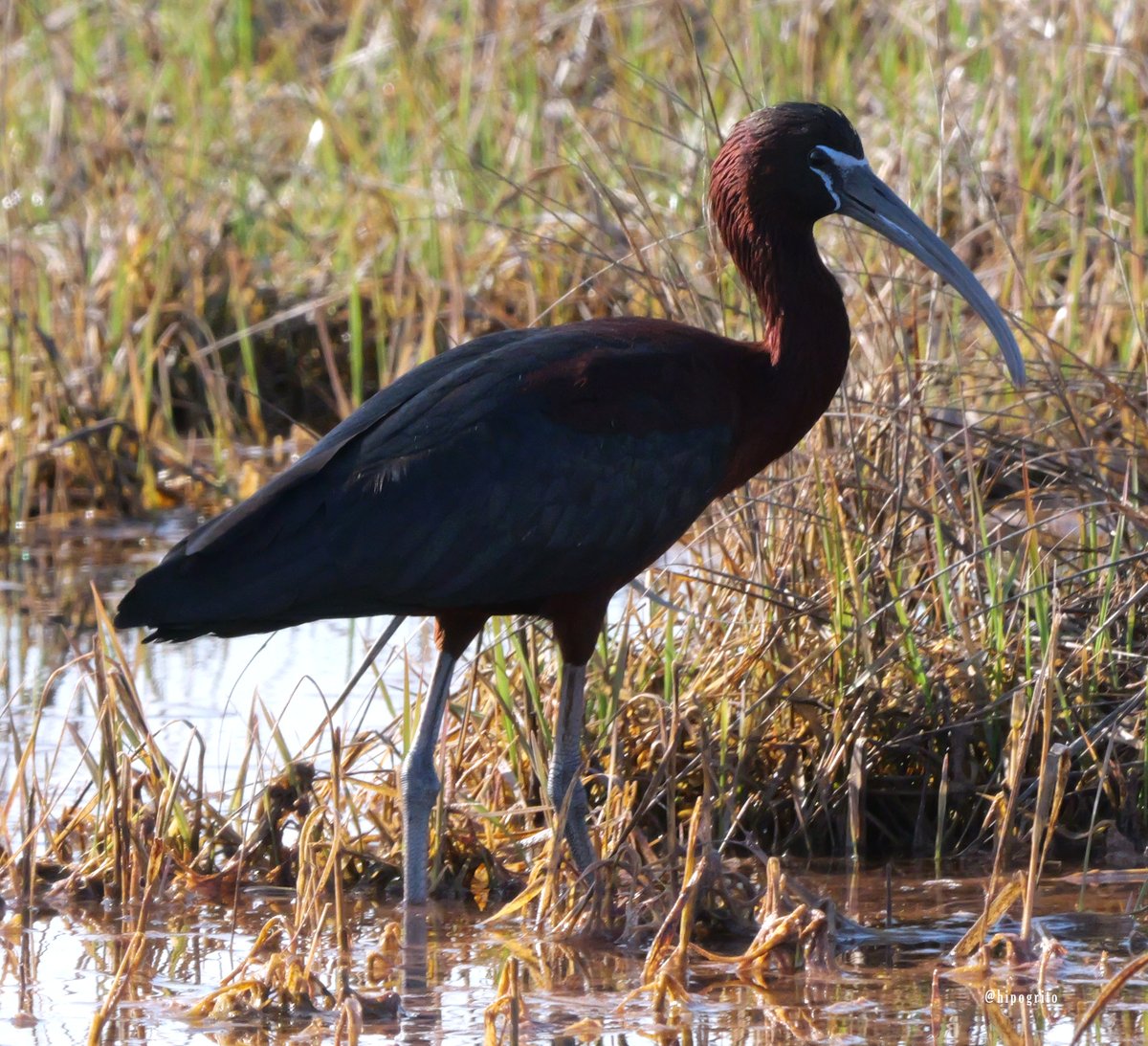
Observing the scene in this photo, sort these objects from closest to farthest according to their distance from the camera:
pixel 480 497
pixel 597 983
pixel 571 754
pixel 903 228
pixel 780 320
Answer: pixel 597 983, pixel 480 497, pixel 571 754, pixel 780 320, pixel 903 228

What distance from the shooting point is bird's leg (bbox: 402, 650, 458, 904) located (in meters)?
4.21

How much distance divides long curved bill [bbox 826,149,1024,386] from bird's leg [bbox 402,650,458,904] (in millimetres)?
1343

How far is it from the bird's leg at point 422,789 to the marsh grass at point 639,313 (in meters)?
0.16

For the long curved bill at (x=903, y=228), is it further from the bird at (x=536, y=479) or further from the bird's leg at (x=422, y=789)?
the bird's leg at (x=422, y=789)

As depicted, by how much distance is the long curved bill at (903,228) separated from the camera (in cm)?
460

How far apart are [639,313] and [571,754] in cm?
199

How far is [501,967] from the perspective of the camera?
12.9 ft

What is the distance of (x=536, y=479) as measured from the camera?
13.8 feet

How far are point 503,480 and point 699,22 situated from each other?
6.01m

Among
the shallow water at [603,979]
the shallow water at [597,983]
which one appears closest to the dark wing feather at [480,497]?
the shallow water at [603,979]

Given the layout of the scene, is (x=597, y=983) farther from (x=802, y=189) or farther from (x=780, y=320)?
(x=802, y=189)

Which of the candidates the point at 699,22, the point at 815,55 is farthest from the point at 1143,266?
the point at 699,22

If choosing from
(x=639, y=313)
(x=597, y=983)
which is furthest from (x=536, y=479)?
(x=639, y=313)

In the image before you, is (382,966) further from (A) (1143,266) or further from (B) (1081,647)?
(A) (1143,266)
